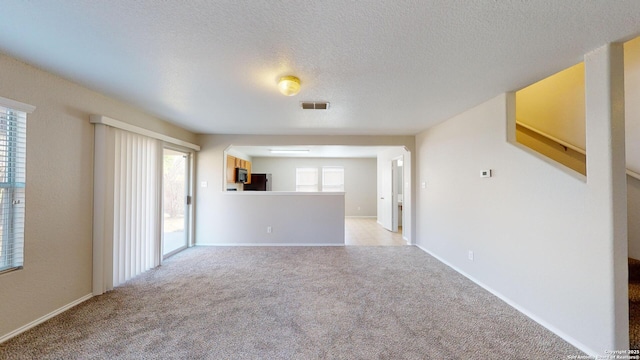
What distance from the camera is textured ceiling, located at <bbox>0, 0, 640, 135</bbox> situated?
1351 mm

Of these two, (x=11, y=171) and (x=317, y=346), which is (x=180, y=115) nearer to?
(x=11, y=171)

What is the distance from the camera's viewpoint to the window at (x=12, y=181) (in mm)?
1903

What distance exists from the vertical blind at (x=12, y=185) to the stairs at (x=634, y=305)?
4.92m

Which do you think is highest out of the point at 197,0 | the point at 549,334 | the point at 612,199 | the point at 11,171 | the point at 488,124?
the point at 197,0

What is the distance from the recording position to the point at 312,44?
169 cm

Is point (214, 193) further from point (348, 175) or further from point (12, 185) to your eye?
point (348, 175)

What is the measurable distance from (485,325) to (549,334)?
18.8 inches

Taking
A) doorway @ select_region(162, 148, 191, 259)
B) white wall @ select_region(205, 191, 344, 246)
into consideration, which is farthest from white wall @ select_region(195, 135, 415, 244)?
doorway @ select_region(162, 148, 191, 259)

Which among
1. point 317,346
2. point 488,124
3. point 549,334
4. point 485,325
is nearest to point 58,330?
point 317,346

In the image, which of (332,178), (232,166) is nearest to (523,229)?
(232,166)

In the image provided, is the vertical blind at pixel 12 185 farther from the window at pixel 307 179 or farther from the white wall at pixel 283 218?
the window at pixel 307 179

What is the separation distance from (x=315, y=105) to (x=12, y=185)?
2902 mm

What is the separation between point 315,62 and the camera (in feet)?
6.38

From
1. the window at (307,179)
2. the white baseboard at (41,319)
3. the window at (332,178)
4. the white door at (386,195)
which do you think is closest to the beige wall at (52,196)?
the white baseboard at (41,319)
